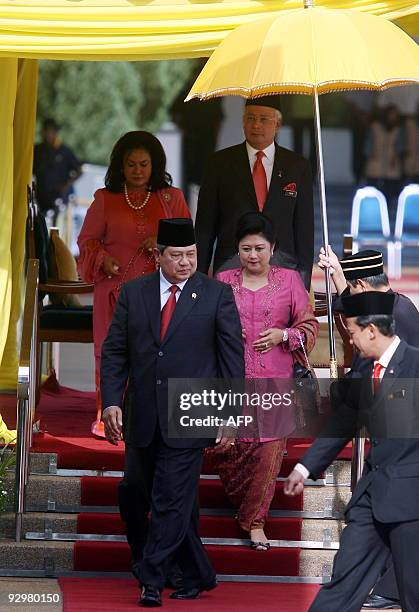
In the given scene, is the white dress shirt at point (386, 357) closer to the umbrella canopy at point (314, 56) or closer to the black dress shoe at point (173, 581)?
the black dress shoe at point (173, 581)

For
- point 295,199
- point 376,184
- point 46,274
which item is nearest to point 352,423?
point 295,199

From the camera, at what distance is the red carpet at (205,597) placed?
725cm

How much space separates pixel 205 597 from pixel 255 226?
6.06 feet

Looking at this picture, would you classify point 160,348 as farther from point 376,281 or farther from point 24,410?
point 376,281

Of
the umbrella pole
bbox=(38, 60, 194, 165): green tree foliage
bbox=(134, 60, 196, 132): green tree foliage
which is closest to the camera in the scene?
the umbrella pole

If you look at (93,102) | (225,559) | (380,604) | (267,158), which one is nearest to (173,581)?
(225,559)

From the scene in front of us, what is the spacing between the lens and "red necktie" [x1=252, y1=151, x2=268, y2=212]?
848cm

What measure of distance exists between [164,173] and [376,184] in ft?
56.3

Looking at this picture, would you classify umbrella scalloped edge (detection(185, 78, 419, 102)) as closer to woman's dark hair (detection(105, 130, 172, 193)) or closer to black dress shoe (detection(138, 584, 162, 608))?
woman's dark hair (detection(105, 130, 172, 193))

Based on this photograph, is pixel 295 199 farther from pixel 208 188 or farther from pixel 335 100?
pixel 335 100

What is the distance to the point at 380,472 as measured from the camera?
6074 millimetres

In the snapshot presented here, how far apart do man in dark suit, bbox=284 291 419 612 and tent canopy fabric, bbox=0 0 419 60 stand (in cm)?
269

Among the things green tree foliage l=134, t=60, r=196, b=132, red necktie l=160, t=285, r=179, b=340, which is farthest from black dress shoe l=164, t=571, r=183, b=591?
green tree foliage l=134, t=60, r=196, b=132

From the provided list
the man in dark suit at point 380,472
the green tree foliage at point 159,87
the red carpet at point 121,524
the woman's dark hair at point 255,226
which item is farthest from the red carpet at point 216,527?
the green tree foliage at point 159,87
